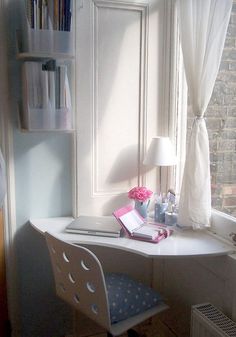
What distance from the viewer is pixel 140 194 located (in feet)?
6.95

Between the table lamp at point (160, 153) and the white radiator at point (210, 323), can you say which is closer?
the white radiator at point (210, 323)

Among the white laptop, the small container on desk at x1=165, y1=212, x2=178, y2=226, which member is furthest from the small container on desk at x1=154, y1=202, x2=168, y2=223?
the white laptop

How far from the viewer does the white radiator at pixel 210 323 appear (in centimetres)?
162

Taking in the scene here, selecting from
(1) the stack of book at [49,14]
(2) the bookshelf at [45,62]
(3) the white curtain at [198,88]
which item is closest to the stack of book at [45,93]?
(2) the bookshelf at [45,62]

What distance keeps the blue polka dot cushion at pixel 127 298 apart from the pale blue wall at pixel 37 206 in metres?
0.50

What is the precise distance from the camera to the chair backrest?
156cm

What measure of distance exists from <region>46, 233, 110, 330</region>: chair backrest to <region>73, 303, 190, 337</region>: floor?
2.21ft

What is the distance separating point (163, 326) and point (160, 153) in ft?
3.65

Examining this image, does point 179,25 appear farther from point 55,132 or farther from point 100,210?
point 100,210

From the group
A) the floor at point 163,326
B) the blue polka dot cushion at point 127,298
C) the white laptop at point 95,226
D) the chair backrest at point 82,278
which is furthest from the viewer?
the floor at point 163,326

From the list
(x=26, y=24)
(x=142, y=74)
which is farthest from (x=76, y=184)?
(x=26, y=24)

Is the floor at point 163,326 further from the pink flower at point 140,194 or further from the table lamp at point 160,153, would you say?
the table lamp at point 160,153

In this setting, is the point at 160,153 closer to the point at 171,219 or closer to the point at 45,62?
the point at 171,219

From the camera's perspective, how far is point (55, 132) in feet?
6.54
